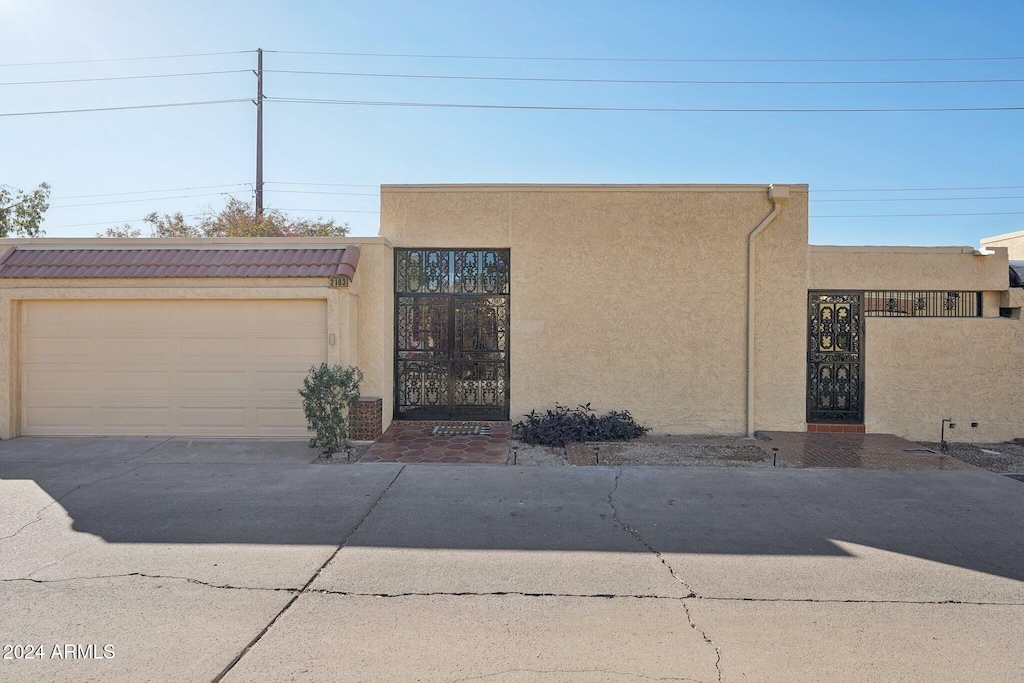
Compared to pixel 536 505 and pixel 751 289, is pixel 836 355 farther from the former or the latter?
pixel 536 505

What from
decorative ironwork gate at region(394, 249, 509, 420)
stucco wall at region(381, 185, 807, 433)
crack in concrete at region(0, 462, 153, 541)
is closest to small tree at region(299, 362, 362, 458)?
decorative ironwork gate at region(394, 249, 509, 420)

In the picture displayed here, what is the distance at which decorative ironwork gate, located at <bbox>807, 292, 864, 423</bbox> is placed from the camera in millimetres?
9695

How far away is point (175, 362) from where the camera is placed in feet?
28.8

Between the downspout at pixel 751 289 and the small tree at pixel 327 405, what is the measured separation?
19.4ft

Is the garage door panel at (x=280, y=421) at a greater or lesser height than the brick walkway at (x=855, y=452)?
greater

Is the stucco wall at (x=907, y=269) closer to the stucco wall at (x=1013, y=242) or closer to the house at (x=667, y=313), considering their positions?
the house at (x=667, y=313)

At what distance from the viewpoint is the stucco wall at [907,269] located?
378 inches

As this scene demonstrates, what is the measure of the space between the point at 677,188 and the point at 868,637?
726cm

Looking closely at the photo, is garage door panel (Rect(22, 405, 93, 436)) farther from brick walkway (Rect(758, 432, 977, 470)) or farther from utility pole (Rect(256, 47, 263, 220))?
utility pole (Rect(256, 47, 263, 220))

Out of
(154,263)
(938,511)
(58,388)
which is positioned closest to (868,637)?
(938,511)

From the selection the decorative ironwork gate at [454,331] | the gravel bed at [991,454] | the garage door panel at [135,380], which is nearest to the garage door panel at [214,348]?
the garage door panel at [135,380]

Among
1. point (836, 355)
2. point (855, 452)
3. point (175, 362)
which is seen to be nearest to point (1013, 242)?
point (836, 355)

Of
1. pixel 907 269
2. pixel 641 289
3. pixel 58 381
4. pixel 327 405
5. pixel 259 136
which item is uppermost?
pixel 259 136

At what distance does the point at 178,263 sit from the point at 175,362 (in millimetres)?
1406
